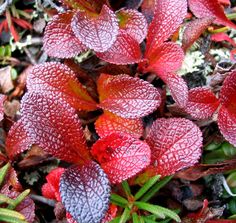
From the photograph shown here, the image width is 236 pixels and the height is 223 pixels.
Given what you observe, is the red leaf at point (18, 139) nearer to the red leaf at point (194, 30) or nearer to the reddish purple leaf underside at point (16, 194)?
the reddish purple leaf underside at point (16, 194)

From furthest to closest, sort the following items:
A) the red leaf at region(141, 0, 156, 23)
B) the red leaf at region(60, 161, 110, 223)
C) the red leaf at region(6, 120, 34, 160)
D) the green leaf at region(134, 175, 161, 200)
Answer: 1. the red leaf at region(141, 0, 156, 23)
2. the red leaf at region(6, 120, 34, 160)
3. the green leaf at region(134, 175, 161, 200)
4. the red leaf at region(60, 161, 110, 223)

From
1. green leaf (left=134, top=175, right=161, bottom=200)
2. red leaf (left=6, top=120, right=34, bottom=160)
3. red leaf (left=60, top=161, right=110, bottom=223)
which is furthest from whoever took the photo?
red leaf (left=6, top=120, right=34, bottom=160)

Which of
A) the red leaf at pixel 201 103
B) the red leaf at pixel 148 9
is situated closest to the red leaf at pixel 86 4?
the red leaf at pixel 148 9

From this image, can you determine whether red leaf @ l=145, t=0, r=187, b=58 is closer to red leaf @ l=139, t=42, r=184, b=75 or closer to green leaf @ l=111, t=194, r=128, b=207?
red leaf @ l=139, t=42, r=184, b=75

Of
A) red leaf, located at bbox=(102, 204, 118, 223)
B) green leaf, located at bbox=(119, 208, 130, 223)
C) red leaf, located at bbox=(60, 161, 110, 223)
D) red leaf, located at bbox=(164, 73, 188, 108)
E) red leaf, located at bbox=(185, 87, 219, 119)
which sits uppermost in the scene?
red leaf, located at bbox=(164, 73, 188, 108)

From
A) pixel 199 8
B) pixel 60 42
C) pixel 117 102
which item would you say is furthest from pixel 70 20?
pixel 199 8

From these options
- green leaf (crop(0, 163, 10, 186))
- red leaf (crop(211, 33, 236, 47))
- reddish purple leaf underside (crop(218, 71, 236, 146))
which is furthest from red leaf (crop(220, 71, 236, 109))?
green leaf (crop(0, 163, 10, 186))
